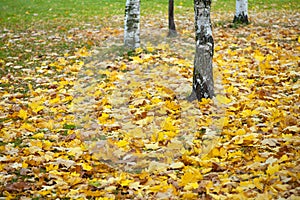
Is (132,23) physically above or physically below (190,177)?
above

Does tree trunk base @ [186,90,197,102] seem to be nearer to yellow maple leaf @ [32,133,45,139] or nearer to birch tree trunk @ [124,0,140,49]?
yellow maple leaf @ [32,133,45,139]

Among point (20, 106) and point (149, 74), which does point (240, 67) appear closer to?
point (149, 74)

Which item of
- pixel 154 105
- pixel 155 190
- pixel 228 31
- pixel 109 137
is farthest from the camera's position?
pixel 228 31

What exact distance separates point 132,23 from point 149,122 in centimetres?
415

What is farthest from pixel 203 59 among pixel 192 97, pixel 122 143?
pixel 122 143

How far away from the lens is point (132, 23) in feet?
30.3

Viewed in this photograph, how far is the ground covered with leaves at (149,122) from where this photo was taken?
4.04m

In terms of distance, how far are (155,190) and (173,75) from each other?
3940mm

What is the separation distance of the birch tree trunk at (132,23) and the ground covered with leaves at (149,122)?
13.6 inches

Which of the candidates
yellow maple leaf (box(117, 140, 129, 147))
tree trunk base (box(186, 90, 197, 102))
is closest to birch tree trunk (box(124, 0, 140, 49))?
tree trunk base (box(186, 90, 197, 102))

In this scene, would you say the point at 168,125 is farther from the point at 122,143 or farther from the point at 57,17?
the point at 57,17

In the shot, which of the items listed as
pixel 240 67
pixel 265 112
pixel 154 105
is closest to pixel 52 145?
pixel 154 105

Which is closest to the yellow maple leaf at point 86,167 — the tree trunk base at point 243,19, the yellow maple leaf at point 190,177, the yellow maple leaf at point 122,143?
the yellow maple leaf at point 122,143

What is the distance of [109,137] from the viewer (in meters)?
5.36
